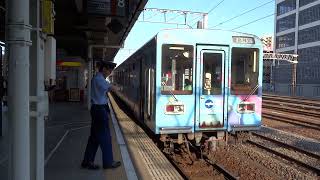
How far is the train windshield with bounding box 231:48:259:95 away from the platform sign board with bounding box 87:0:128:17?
9.00 ft

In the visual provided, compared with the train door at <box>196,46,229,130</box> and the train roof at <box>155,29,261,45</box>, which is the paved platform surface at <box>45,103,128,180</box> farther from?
the train roof at <box>155,29,261,45</box>

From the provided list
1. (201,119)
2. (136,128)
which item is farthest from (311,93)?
(201,119)

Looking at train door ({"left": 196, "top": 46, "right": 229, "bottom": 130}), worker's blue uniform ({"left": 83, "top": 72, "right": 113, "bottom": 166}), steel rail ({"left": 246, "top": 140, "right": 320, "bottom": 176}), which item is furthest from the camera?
train door ({"left": 196, "top": 46, "right": 229, "bottom": 130})

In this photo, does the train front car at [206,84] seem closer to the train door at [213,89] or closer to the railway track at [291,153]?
the train door at [213,89]

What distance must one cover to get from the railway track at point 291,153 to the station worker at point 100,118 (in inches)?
174

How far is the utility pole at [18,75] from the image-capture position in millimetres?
3486

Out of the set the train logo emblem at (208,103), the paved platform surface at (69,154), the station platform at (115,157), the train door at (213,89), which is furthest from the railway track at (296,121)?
the paved platform surface at (69,154)

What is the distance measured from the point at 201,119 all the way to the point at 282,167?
6.56 feet

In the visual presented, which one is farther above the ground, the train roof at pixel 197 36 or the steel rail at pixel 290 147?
the train roof at pixel 197 36

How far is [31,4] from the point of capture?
416 centimetres

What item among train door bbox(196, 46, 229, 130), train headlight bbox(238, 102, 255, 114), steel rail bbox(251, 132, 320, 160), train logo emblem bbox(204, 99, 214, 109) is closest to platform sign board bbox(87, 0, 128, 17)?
train door bbox(196, 46, 229, 130)

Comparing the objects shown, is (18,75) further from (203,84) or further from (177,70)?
(203,84)

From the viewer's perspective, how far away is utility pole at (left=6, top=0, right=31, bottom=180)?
137 inches

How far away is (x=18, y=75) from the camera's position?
3.49 m
